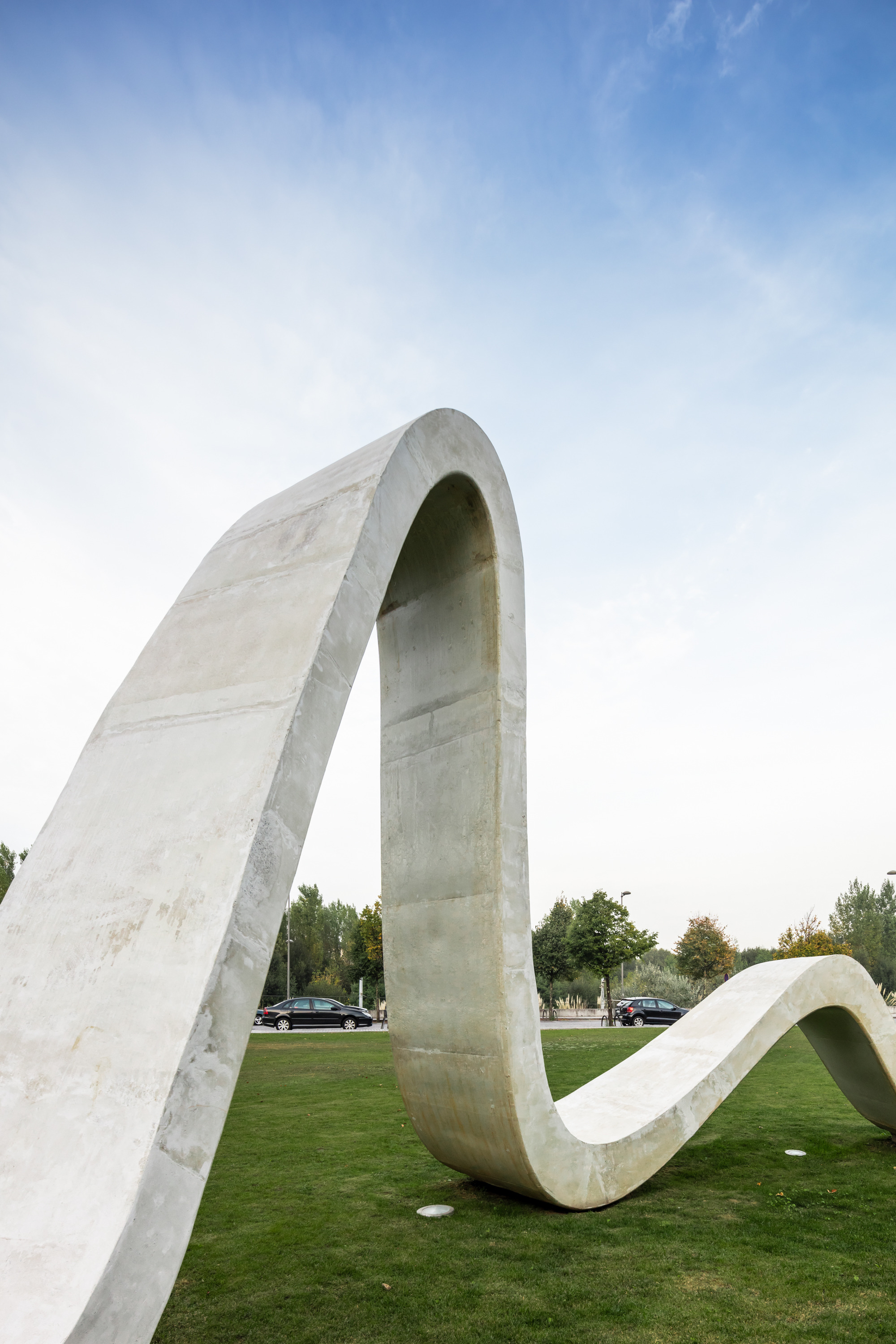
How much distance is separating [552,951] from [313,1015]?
15.9 m

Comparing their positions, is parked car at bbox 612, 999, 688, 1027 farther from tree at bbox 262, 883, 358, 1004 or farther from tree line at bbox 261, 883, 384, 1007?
tree at bbox 262, 883, 358, 1004

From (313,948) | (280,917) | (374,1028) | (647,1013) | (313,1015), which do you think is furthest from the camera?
(313,948)

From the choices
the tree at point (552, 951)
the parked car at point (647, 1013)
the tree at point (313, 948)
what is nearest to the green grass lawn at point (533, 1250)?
the parked car at point (647, 1013)

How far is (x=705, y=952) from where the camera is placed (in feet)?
135

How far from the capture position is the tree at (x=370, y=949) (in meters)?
40.9

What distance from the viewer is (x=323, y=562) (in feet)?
13.9

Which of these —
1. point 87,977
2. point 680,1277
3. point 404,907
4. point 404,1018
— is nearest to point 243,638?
point 87,977

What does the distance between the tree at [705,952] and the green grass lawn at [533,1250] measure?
1332 inches

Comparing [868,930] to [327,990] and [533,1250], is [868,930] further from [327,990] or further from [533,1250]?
[533,1250]

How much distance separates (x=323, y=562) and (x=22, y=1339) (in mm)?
3101

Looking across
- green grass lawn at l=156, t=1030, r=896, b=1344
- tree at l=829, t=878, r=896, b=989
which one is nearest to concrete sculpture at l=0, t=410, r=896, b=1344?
green grass lawn at l=156, t=1030, r=896, b=1344

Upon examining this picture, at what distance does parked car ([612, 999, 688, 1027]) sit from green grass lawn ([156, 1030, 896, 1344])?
20794 millimetres

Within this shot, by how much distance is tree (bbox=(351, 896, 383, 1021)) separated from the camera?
40906 mm

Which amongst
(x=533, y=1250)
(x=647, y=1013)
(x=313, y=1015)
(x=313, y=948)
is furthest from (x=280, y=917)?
(x=313, y=948)
